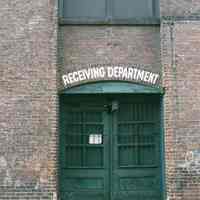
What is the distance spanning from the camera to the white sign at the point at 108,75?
38.2ft

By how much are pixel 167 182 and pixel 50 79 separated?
11.9 ft

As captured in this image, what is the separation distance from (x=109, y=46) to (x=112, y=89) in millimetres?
1063

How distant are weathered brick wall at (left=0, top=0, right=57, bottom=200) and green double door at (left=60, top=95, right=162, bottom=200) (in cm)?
63

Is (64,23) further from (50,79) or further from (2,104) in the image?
(2,104)

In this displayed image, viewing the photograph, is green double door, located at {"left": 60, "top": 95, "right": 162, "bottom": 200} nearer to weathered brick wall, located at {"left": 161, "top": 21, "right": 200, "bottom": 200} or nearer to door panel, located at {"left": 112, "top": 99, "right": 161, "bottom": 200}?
door panel, located at {"left": 112, "top": 99, "right": 161, "bottom": 200}

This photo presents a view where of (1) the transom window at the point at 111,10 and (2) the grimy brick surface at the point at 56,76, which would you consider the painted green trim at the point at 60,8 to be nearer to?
(1) the transom window at the point at 111,10

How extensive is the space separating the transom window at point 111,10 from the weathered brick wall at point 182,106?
627mm

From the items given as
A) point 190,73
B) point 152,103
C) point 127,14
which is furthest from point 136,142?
point 127,14

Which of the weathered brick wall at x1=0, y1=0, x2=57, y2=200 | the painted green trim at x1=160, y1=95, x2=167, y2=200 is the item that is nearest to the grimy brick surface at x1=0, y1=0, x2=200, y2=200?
the weathered brick wall at x1=0, y1=0, x2=57, y2=200

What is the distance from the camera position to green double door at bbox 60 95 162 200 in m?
11.7

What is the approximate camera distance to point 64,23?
11914 millimetres

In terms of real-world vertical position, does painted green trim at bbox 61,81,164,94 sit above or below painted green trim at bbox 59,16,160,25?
below

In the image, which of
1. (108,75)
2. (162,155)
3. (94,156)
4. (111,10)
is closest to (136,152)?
(162,155)

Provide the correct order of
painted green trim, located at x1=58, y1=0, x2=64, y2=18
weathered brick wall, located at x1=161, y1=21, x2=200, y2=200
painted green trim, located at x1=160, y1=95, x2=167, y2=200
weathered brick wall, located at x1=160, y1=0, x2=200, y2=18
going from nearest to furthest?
1. weathered brick wall, located at x1=161, y1=21, x2=200, y2=200
2. painted green trim, located at x1=160, y1=95, x2=167, y2=200
3. weathered brick wall, located at x1=160, y1=0, x2=200, y2=18
4. painted green trim, located at x1=58, y1=0, x2=64, y2=18
